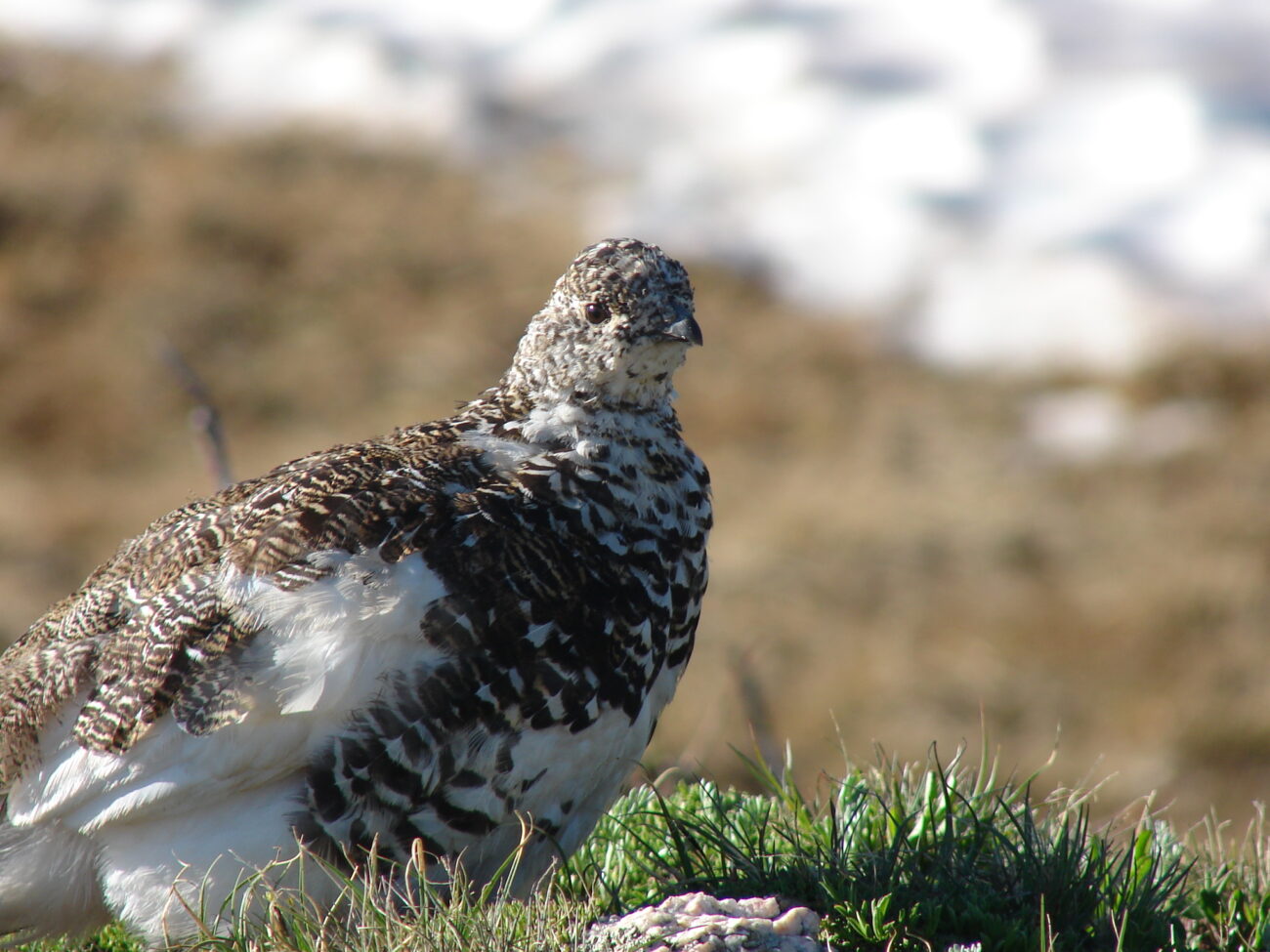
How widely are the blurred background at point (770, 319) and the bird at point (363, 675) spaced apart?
18.1 ft

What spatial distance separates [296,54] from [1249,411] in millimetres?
14397

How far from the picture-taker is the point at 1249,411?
1382 centimetres

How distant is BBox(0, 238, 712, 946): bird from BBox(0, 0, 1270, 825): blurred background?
5.51 metres

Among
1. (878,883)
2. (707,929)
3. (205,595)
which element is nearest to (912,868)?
(878,883)

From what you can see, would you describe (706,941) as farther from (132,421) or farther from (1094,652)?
(132,421)

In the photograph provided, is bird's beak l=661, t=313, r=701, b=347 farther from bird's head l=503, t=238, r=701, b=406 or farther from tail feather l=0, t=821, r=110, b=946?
tail feather l=0, t=821, r=110, b=946

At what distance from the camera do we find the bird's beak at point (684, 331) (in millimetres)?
3506

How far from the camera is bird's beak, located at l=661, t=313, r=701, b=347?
3506mm

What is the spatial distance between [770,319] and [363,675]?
12934mm

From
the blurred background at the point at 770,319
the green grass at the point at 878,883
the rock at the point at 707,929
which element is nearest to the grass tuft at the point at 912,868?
the green grass at the point at 878,883

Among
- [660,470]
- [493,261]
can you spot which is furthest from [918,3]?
[660,470]

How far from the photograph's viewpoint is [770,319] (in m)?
15.6

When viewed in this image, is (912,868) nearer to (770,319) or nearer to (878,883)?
(878,883)

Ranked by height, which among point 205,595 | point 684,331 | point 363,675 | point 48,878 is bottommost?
point 48,878
